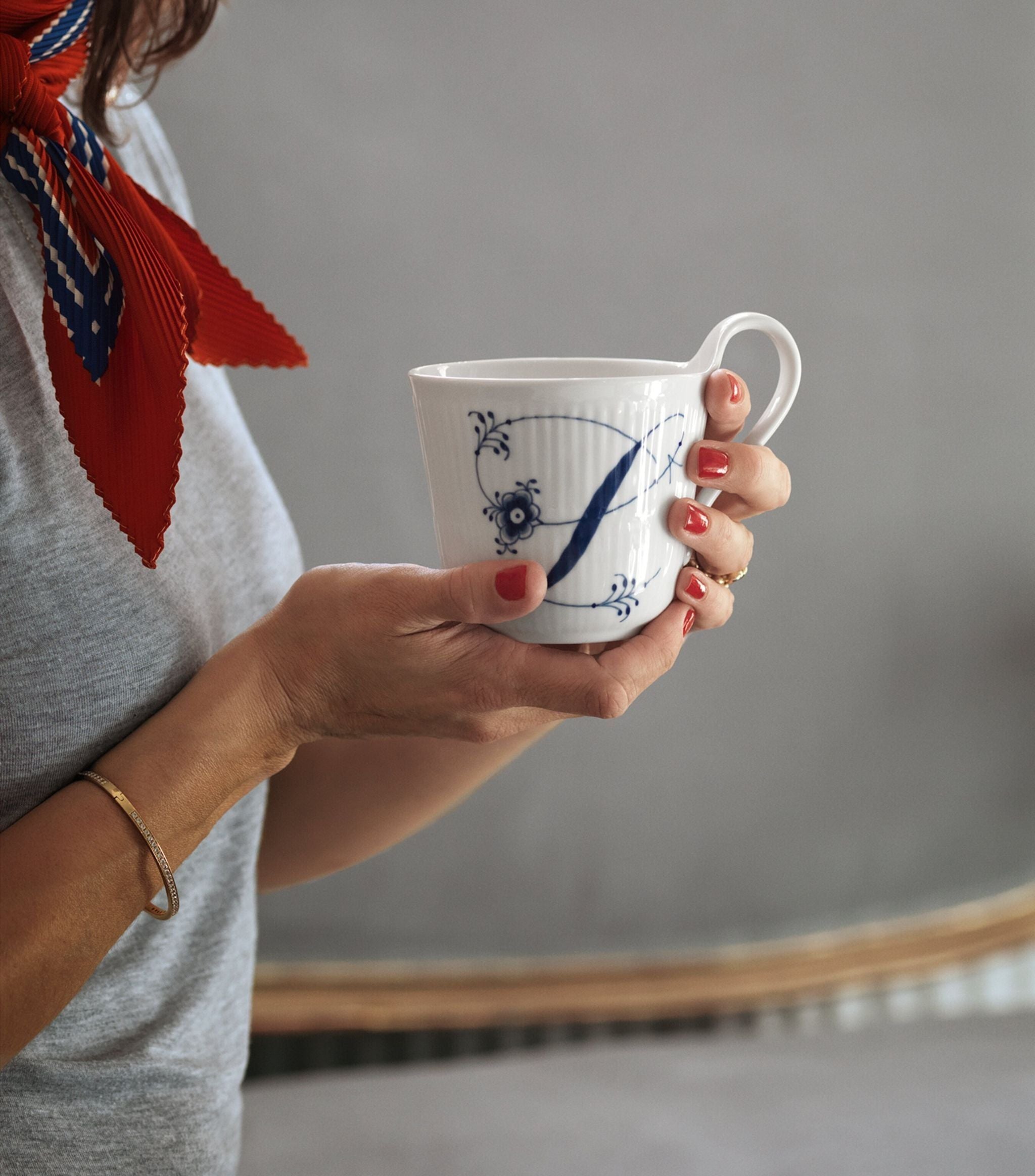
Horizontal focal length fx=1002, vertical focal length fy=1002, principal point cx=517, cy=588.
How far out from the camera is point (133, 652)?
53 centimetres

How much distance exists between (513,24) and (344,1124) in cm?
108

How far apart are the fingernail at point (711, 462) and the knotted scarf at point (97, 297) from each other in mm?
257

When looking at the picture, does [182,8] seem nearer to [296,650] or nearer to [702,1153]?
[296,650]

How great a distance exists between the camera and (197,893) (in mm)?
605

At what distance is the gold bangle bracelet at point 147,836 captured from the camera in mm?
476

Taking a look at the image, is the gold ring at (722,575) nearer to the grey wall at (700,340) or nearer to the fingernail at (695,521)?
the fingernail at (695,521)

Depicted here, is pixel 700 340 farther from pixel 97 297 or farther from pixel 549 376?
pixel 97 297

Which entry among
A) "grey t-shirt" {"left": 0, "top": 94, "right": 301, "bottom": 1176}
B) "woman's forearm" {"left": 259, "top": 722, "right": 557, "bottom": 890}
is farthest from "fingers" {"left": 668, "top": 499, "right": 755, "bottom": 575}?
"grey t-shirt" {"left": 0, "top": 94, "right": 301, "bottom": 1176}

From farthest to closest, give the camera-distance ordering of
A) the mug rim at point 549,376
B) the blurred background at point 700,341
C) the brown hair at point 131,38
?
1. the blurred background at point 700,341
2. the brown hair at point 131,38
3. the mug rim at point 549,376

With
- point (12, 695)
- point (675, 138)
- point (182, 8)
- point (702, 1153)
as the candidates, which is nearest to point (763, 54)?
point (675, 138)

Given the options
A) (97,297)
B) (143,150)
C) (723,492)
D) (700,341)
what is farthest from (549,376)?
→ (700,341)

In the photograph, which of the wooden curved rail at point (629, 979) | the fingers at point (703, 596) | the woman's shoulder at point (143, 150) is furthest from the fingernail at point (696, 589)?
the wooden curved rail at point (629, 979)

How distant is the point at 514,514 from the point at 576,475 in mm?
33

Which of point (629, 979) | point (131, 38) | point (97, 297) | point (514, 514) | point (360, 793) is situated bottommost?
point (629, 979)
